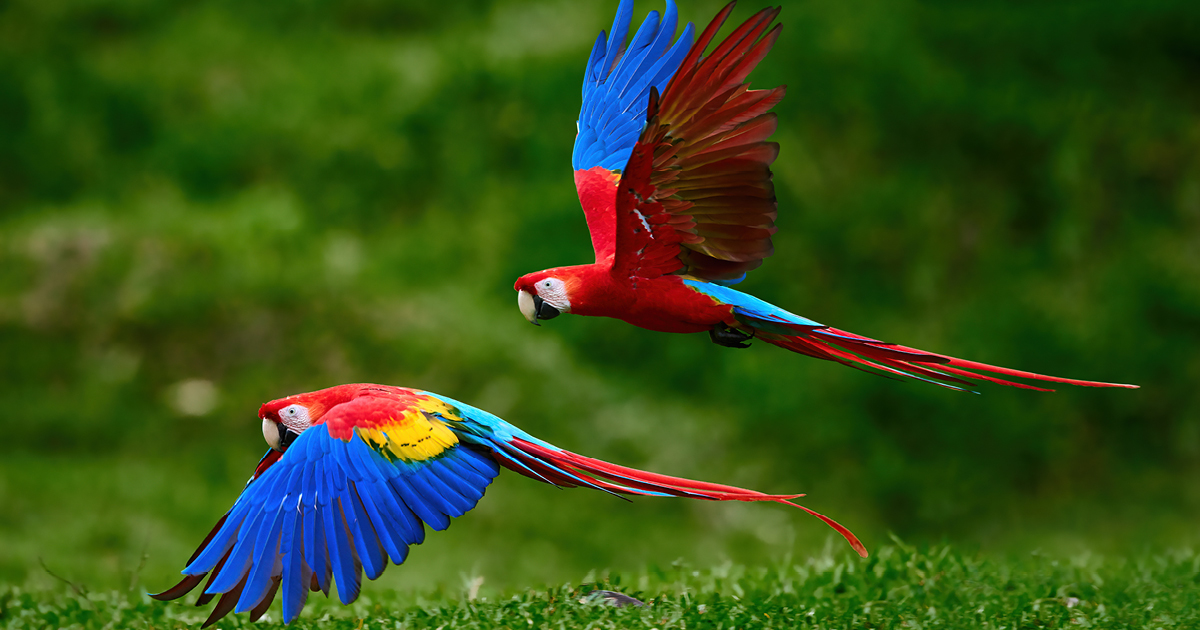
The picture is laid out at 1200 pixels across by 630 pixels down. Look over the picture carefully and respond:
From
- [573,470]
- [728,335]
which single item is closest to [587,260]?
[728,335]

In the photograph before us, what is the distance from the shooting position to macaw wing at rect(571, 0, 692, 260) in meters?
2.80

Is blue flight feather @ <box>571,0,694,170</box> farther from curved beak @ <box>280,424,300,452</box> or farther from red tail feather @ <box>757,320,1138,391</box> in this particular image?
curved beak @ <box>280,424,300,452</box>

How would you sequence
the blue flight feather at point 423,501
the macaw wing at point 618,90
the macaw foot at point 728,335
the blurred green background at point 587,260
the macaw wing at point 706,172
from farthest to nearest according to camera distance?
the blurred green background at point 587,260, the macaw wing at point 618,90, the macaw foot at point 728,335, the blue flight feather at point 423,501, the macaw wing at point 706,172

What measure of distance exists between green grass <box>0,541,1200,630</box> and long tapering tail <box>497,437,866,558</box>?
0.49m

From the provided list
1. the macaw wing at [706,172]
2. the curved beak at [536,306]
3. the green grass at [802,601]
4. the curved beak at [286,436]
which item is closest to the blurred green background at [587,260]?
the green grass at [802,601]

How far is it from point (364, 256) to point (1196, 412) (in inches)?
201

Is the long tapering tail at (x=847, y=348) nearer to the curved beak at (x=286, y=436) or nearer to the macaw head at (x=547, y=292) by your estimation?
the macaw head at (x=547, y=292)

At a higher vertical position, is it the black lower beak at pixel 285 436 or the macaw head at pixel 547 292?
the macaw head at pixel 547 292

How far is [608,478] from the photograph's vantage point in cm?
242

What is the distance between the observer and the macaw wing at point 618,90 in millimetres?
2799

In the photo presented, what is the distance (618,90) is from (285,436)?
129 cm

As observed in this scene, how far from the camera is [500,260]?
20.9 feet

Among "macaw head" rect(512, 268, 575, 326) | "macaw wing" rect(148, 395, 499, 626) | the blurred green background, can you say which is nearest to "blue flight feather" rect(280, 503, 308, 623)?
"macaw wing" rect(148, 395, 499, 626)

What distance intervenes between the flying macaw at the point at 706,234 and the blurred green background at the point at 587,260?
3217mm
